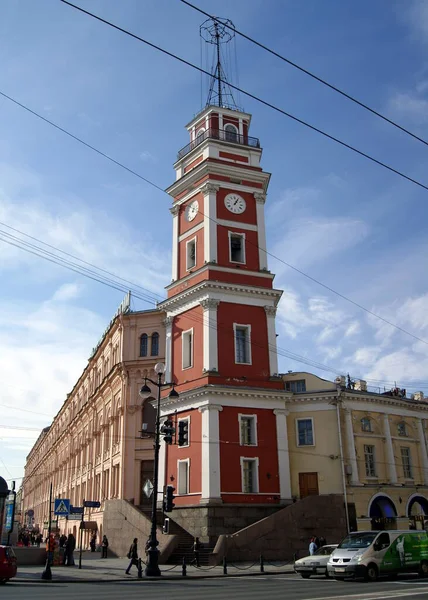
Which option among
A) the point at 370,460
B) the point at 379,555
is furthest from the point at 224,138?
the point at 379,555

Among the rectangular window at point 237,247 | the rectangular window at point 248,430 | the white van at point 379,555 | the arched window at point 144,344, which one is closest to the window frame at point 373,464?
the rectangular window at point 248,430

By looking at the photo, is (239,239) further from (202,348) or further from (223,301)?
(202,348)

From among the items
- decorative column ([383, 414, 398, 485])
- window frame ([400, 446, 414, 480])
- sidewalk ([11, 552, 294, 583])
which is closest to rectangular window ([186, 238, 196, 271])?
decorative column ([383, 414, 398, 485])

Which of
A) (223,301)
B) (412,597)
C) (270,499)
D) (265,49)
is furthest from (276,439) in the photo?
(265,49)

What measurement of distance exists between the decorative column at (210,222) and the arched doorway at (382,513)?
17.7m

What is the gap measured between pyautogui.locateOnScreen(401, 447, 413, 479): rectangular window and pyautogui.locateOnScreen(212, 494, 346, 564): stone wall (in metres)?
7.26

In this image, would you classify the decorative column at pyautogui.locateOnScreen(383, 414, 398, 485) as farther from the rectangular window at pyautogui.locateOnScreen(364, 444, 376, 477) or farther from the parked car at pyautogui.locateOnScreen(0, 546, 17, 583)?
the parked car at pyautogui.locateOnScreen(0, 546, 17, 583)

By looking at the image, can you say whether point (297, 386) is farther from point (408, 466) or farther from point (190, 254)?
point (190, 254)

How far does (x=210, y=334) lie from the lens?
36.4 m

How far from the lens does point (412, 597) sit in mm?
14391

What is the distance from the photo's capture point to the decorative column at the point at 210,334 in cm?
3575

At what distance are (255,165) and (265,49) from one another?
97.0 feet

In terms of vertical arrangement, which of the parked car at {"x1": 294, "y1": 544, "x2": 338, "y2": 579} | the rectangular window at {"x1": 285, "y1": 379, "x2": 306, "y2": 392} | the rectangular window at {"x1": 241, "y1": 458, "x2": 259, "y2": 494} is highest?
the rectangular window at {"x1": 285, "y1": 379, "x2": 306, "y2": 392}

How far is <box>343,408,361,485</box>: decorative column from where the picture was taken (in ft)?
119
